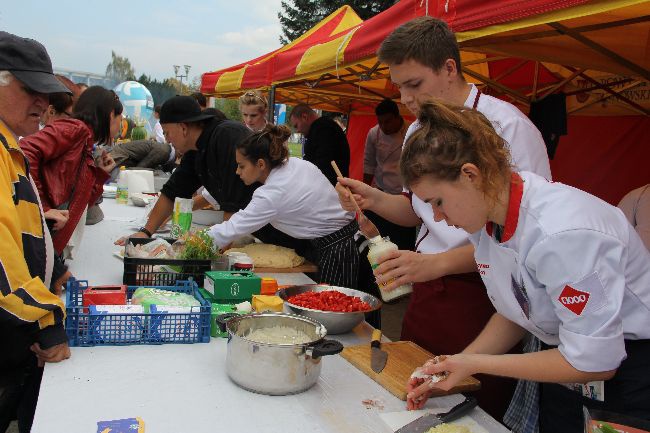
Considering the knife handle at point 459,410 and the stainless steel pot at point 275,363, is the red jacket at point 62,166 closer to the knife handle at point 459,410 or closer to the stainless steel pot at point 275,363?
the stainless steel pot at point 275,363

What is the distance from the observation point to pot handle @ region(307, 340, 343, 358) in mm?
1457

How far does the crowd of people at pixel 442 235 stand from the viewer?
1227 mm

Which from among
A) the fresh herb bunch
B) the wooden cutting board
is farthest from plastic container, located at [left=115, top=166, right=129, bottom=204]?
the wooden cutting board

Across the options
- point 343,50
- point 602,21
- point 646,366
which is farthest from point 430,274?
point 343,50

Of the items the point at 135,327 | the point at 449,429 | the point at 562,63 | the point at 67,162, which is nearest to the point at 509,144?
the point at 449,429

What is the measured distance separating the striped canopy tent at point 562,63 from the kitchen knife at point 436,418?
1280mm

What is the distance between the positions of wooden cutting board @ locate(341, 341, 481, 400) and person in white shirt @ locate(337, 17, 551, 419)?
0.21 meters

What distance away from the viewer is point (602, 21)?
2988 millimetres

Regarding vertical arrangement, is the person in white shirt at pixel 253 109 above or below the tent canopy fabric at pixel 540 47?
below

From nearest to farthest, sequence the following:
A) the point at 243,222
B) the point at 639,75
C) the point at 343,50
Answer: the point at 243,222 < the point at 639,75 < the point at 343,50

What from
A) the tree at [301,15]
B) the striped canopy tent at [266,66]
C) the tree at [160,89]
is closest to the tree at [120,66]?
the tree at [160,89]

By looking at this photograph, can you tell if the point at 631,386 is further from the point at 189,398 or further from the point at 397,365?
the point at 189,398

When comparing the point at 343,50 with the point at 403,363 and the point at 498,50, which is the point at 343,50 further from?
the point at 403,363

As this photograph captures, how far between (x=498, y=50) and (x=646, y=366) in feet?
8.71
